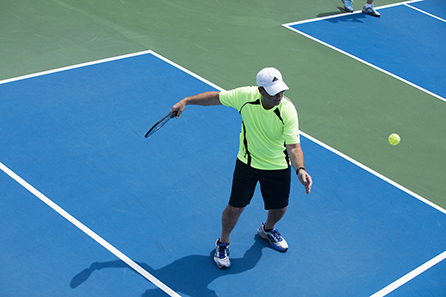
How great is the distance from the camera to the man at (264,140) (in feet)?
15.0

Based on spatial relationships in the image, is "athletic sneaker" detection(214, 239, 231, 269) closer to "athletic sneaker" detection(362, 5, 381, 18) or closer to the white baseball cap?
the white baseball cap

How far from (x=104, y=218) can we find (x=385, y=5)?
1146cm

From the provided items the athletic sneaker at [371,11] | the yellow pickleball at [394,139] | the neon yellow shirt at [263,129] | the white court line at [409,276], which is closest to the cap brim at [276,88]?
the neon yellow shirt at [263,129]

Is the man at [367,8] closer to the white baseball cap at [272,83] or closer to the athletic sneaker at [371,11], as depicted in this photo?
the athletic sneaker at [371,11]

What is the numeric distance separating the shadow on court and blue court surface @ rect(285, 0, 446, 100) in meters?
6.29

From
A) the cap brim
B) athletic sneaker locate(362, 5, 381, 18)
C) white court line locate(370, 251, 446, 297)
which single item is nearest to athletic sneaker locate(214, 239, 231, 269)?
white court line locate(370, 251, 446, 297)

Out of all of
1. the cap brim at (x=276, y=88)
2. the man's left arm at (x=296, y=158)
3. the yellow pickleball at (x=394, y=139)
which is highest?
the cap brim at (x=276, y=88)

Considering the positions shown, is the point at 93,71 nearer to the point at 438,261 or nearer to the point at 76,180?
the point at 76,180

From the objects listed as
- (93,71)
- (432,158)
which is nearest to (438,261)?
(432,158)

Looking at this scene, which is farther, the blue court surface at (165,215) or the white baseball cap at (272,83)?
the blue court surface at (165,215)

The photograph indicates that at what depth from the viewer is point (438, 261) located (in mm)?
5914

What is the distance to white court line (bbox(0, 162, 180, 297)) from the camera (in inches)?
Answer: 206

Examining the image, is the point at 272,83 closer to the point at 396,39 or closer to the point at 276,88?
the point at 276,88

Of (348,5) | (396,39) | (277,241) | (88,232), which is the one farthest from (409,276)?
(348,5)
